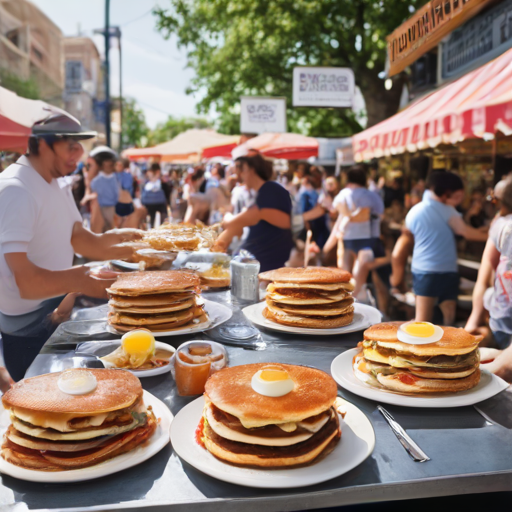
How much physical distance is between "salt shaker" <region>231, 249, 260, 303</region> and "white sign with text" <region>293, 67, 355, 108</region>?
7793 millimetres

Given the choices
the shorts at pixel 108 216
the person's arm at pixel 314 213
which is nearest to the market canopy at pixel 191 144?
the shorts at pixel 108 216

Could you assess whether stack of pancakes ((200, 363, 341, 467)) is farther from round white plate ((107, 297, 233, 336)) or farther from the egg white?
round white plate ((107, 297, 233, 336))

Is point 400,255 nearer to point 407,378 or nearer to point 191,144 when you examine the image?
point 407,378

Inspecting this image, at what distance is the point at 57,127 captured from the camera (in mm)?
3268

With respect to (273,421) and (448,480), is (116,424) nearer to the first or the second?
(273,421)

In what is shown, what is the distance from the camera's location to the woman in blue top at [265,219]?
15.3 feet

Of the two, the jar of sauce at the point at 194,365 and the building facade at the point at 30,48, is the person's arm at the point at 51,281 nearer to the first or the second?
the jar of sauce at the point at 194,365

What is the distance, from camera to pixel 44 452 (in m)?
1.34

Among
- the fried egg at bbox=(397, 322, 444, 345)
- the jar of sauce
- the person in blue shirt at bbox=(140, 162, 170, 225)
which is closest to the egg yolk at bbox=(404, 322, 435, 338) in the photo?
the fried egg at bbox=(397, 322, 444, 345)

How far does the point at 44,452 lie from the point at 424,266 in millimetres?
5143

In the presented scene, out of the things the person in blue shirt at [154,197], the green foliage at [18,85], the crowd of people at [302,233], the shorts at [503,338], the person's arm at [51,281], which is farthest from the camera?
the person in blue shirt at [154,197]

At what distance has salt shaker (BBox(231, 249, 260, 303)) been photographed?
3.26 meters

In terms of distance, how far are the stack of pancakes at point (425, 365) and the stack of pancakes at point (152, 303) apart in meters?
1.04

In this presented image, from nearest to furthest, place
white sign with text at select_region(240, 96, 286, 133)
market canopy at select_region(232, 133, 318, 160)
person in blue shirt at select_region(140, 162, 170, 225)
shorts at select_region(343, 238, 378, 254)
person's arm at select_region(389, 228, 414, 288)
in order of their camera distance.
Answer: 1. person's arm at select_region(389, 228, 414, 288)
2. shorts at select_region(343, 238, 378, 254)
3. market canopy at select_region(232, 133, 318, 160)
4. white sign with text at select_region(240, 96, 286, 133)
5. person in blue shirt at select_region(140, 162, 170, 225)
